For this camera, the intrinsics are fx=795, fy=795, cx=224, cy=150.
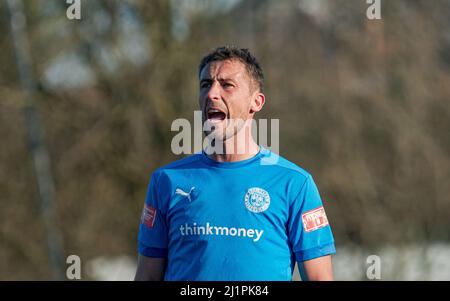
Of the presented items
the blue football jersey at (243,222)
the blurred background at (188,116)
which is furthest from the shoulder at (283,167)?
the blurred background at (188,116)

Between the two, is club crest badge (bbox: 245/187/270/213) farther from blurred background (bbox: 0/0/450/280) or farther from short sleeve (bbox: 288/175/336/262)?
blurred background (bbox: 0/0/450/280)

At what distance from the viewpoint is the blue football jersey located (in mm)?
3408

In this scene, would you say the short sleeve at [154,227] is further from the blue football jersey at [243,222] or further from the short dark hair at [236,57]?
the short dark hair at [236,57]

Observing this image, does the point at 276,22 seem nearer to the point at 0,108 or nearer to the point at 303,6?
the point at 303,6

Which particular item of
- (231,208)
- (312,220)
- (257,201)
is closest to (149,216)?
(231,208)

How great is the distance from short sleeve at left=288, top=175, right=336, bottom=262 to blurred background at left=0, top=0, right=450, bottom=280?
27.6 ft

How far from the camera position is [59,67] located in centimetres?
1213

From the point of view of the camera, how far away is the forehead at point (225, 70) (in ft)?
11.9

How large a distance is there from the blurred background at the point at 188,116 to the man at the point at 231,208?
26.9ft

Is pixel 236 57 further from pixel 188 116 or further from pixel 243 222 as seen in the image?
pixel 188 116

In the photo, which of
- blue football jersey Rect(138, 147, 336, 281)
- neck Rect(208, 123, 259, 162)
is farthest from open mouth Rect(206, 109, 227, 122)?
blue football jersey Rect(138, 147, 336, 281)

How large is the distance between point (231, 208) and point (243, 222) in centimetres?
8

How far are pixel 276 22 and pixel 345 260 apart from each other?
4.13 meters

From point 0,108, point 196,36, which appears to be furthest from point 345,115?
point 0,108
